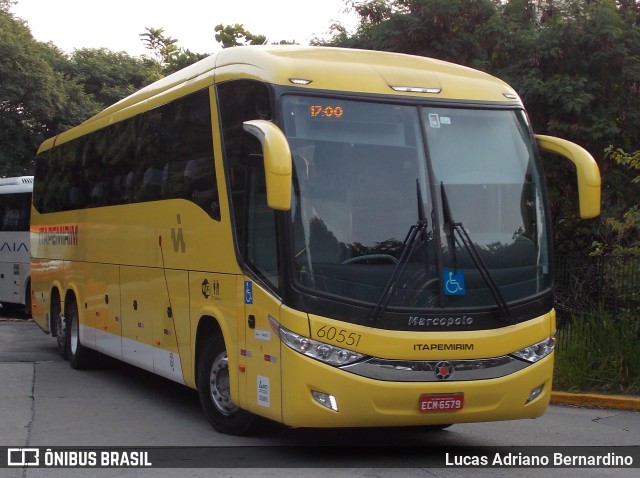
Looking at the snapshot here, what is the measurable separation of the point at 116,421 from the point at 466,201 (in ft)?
14.7

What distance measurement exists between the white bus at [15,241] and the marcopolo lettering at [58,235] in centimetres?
646

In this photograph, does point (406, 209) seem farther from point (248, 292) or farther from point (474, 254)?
point (248, 292)

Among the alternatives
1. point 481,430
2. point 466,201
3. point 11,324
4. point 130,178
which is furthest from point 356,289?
point 11,324

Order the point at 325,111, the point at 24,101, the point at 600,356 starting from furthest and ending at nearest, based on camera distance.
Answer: the point at 24,101 → the point at 600,356 → the point at 325,111

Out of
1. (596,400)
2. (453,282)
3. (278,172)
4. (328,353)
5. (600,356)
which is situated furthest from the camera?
(600,356)

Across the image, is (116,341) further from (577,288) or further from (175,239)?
(577,288)

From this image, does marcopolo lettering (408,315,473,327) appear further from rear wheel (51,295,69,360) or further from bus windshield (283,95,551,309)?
rear wheel (51,295,69,360)

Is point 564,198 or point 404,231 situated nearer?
point 404,231

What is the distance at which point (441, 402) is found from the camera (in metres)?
7.59

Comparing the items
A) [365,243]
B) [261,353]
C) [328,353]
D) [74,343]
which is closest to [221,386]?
[261,353]

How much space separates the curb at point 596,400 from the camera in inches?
454

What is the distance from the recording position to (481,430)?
984cm

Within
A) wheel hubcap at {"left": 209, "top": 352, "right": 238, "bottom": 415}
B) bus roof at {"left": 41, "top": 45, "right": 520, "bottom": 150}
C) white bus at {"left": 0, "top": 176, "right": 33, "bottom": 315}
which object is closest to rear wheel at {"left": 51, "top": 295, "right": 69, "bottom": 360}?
wheel hubcap at {"left": 209, "top": 352, "right": 238, "bottom": 415}

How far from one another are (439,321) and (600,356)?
5.59 m
